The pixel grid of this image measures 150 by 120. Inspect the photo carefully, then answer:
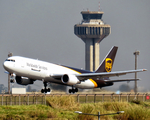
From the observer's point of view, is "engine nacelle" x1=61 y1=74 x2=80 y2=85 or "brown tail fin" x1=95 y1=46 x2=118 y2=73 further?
"brown tail fin" x1=95 y1=46 x2=118 y2=73

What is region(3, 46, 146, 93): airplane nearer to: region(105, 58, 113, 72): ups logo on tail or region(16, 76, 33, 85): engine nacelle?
region(16, 76, 33, 85): engine nacelle

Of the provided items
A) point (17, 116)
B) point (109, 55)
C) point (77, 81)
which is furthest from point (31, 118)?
point (109, 55)

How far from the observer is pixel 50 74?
60594mm

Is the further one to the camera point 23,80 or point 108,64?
point 108,64

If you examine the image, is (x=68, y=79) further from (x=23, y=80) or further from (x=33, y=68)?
(x=23, y=80)

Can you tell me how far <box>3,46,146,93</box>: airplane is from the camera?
57344 millimetres

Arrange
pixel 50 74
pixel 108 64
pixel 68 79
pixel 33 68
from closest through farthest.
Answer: pixel 33 68 < pixel 50 74 < pixel 68 79 < pixel 108 64

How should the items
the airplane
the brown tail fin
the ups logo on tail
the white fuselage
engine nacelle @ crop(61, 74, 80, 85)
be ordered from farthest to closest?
the ups logo on tail → the brown tail fin → engine nacelle @ crop(61, 74, 80, 85) → the airplane → the white fuselage

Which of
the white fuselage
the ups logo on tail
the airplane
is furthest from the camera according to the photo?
the ups logo on tail

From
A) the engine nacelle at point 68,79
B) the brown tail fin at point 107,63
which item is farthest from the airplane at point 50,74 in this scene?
the brown tail fin at point 107,63

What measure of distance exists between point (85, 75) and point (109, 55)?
1268 cm

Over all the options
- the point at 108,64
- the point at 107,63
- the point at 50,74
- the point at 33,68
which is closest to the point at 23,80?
the point at 50,74

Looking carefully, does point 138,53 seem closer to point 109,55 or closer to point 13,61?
point 109,55

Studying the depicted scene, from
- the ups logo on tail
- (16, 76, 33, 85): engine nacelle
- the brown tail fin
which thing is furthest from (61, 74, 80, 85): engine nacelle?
the ups logo on tail
